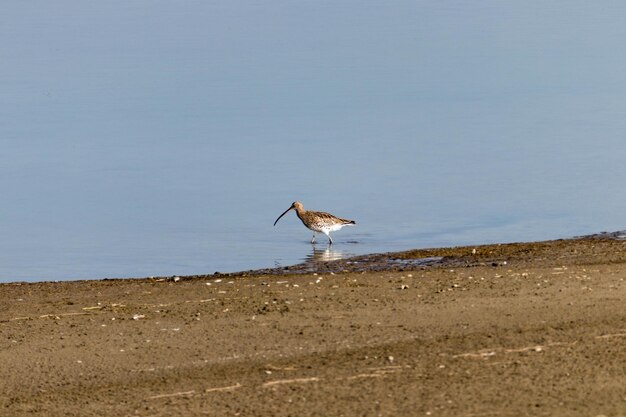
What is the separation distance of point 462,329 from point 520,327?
14.5 inches

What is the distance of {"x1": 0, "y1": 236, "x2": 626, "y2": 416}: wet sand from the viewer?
8414 mm

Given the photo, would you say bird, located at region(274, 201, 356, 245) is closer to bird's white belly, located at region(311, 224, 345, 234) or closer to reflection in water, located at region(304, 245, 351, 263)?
bird's white belly, located at region(311, 224, 345, 234)

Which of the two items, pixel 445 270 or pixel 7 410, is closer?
pixel 7 410

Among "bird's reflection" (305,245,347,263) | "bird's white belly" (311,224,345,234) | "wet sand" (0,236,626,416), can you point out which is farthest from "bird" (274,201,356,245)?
"wet sand" (0,236,626,416)

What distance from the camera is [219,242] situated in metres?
17.9

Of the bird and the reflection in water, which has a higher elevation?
the bird

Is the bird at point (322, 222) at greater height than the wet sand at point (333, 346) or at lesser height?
greater

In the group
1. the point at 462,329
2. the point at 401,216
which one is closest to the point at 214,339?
the point at 462,329

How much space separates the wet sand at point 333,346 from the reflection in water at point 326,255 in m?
3.17

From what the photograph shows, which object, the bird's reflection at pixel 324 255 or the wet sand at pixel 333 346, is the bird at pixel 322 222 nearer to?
the bird's reflection at pixel 324 255

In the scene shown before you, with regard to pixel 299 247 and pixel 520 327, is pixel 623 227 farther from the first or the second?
pixel 520 327

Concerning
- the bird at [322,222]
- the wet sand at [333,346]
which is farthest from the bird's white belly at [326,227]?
the wet sand at [333,346]

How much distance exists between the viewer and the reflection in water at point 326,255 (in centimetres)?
1650

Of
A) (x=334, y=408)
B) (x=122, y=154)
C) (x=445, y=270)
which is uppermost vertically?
(x=122, y=154)
